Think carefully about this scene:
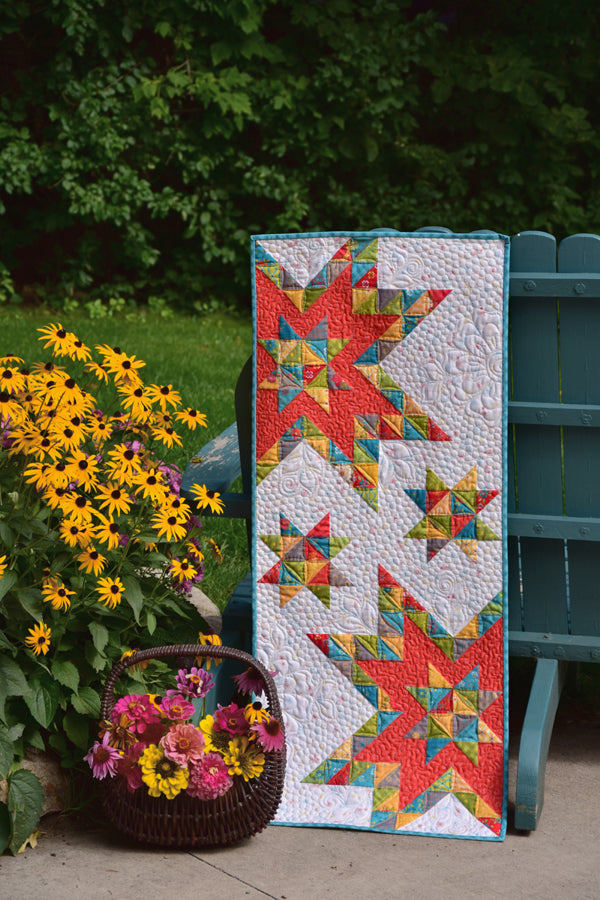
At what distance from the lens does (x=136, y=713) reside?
2.62m

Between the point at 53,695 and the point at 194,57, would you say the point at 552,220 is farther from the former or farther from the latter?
the point at 53,695

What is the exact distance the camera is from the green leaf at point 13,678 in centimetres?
254

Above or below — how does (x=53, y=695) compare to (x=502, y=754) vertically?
above

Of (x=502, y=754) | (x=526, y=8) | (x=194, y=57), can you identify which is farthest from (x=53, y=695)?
(x=526, y=8)

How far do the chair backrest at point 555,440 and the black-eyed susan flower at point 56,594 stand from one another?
3.69ft

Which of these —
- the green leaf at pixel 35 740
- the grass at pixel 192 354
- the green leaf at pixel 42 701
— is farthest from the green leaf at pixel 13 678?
the grass at pixel 192 354

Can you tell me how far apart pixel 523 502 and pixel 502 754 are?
25.1 inches

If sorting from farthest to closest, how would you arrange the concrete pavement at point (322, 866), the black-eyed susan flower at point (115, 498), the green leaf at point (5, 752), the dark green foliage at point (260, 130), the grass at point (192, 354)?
the dark green foliage at point (260, 130)
the grass at point (192, 354)
the black-eyed susan flower at point (115, 498)
the green leaf at point (5, 752)
the concrete pavement at point (322, 866)

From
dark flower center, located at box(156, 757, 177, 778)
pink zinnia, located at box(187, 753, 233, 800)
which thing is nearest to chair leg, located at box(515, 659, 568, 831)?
pink zinnia, located at box(187, 753, 233, 800)

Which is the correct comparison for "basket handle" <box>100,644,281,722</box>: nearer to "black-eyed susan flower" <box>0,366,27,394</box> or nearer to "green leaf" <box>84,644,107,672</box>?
"green leaf" <box>84,644,107,672</box>

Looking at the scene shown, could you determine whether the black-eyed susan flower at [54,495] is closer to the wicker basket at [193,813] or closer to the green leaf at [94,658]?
the green leaf at [94,658]

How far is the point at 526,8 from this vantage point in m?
10.6

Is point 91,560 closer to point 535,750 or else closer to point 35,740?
point 35,740

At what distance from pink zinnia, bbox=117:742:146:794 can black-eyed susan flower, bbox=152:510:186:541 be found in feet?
1.61
